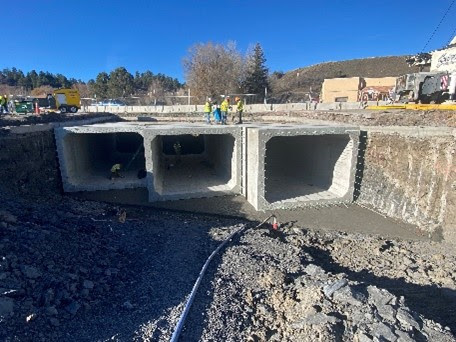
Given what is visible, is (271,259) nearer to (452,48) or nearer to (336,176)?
(336,176)

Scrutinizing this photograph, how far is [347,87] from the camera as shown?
39.3 m

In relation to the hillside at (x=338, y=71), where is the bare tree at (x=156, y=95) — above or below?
below

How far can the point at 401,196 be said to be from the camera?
10523 mm

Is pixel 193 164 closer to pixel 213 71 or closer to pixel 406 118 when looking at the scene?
pixel 406 118

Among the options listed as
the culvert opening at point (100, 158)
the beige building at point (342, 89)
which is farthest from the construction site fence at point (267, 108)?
the beige building at point (342, 89)

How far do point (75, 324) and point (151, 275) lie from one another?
1.85 metres

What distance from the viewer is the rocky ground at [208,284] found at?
4355 millimetres

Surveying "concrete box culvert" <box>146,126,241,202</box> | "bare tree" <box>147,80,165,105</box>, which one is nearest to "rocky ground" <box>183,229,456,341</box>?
"concrete box culvert" <box>146,126,241,202</box>

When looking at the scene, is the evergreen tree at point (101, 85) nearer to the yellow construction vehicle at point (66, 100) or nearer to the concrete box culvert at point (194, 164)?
the yellow construction vehicle at point (66, 100)

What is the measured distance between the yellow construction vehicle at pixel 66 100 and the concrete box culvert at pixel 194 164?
27.9 ft

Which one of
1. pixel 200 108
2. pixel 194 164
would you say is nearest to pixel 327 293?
pixel 194 164

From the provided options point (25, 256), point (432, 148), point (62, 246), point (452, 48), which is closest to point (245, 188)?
point (432, 148)

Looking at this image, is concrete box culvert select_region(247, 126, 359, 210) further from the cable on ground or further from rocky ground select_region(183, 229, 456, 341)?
the cable on ground

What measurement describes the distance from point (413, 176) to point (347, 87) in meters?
32.6
